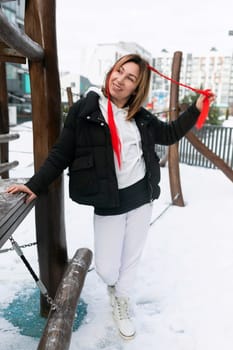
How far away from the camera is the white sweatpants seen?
177cm

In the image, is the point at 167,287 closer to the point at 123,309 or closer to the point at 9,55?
the point at 123,309

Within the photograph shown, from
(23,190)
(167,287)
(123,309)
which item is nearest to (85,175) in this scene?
(23,190)

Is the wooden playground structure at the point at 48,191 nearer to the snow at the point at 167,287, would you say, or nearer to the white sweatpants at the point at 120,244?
the white sweatpants at the point at 120,244

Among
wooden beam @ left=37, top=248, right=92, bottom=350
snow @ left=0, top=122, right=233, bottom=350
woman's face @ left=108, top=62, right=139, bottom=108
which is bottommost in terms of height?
snow @ left=0, top=122, right=233, bottom=350

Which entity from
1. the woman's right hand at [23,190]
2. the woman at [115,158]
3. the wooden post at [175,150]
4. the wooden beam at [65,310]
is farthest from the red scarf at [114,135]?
the wooden post at [175,150]

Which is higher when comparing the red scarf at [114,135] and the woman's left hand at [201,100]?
the woman's left hand at [201,100]

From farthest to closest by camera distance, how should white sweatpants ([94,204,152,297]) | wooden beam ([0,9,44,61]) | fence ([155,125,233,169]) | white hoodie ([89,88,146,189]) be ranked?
fence ([155,125,233,169]) < white sweatpants ([94,204,152,297]) < white hoodie ([89,88,146,189]) < wooden beam ([0,9,44,61])

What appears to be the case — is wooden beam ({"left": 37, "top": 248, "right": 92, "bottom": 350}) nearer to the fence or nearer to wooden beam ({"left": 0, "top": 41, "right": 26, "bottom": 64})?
wooden beam ({"left": 0, "top": 41, "right": 26, "bottom": 64})

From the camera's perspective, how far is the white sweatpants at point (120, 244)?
1774 millimetres

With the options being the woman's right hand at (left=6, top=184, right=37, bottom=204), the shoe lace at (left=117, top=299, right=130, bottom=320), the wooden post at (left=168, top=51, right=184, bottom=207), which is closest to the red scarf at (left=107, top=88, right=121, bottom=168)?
the woman's right hand at (left=6, top=184, right=37, bottom=204)

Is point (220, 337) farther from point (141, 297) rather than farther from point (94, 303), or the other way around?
point (94, 303)

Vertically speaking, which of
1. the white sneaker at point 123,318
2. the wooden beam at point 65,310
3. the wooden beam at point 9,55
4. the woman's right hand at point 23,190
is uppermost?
the wooden beam at point 9,55

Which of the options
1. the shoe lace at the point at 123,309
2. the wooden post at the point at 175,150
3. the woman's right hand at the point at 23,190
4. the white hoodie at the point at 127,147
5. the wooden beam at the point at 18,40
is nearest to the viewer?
the wooden beam at the point at 18,40

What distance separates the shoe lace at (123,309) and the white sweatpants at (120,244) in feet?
0.13
